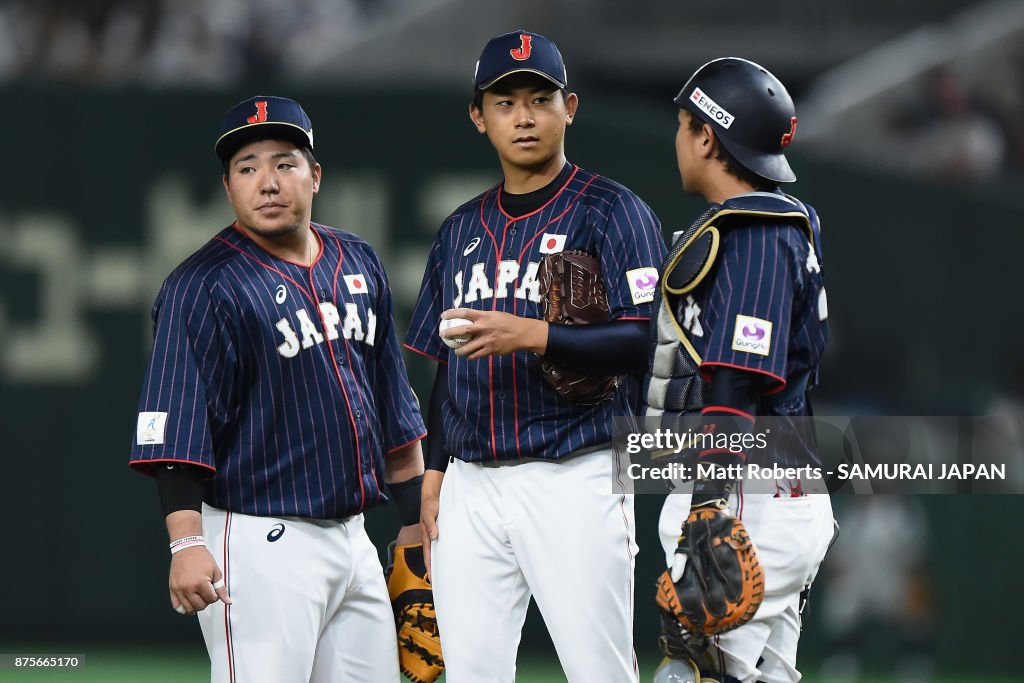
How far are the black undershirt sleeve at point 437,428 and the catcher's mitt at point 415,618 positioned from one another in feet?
0.82

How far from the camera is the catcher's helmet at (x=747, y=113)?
3545 mm

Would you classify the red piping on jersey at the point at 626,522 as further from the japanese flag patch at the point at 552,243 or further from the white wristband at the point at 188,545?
the white wristband at the point at 188,545

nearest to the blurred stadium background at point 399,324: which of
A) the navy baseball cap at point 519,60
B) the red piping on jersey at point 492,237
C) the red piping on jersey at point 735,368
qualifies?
the red piping on jersey at point 492,237

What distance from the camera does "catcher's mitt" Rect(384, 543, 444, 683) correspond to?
3.93m

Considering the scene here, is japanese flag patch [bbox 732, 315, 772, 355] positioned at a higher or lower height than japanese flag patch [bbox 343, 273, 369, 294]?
lower

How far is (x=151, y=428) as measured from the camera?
11.8 ft

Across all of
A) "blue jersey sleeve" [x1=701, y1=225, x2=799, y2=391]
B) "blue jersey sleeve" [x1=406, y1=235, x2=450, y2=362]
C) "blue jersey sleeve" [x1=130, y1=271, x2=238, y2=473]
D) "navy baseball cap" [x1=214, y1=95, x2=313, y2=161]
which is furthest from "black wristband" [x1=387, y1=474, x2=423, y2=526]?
"blue jersey sleeve" [x1=701, y1=225, x2=799, y2=391]

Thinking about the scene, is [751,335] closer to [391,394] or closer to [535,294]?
[535,294]

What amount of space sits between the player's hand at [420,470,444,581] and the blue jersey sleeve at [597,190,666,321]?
0.70 metres

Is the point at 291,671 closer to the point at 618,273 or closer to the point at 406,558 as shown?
the point at 406,558

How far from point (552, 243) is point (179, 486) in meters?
1.15

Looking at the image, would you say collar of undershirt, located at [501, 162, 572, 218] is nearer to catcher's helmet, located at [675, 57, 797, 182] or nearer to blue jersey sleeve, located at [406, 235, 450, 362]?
blue jersey sleeve, located at [406, 235, 450, 362]

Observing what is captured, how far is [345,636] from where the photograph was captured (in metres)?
3.83

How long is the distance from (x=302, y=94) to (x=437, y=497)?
13.6ft
